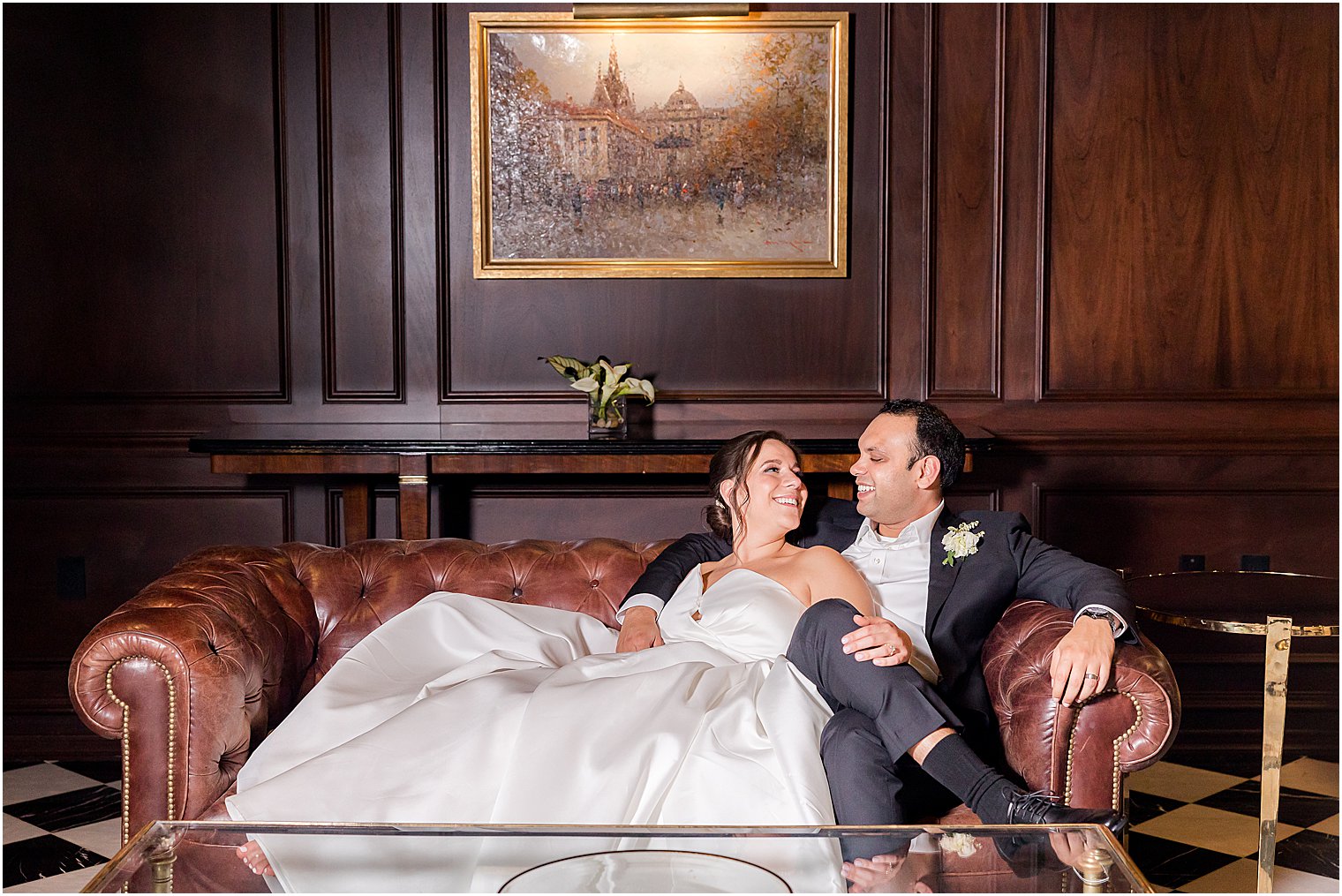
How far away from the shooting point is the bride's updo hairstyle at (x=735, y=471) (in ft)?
9.10

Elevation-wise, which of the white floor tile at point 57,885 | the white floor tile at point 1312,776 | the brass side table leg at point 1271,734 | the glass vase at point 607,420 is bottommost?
the white floor tile at point 1312,776

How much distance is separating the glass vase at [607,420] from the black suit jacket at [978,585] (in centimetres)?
104

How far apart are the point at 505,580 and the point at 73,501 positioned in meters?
2.05

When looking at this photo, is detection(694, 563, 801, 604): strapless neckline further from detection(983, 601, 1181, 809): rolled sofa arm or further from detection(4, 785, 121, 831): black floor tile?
detection(4, 785, 121, 831): black floor tile

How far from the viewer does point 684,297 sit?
158 inches

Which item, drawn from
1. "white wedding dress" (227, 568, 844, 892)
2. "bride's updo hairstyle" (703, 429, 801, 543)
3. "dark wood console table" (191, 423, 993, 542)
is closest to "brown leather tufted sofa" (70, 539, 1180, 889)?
"white wedding dress" (227, 568, 844, 892)

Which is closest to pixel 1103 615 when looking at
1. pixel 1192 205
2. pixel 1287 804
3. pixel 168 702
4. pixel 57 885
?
pixel 1287 804

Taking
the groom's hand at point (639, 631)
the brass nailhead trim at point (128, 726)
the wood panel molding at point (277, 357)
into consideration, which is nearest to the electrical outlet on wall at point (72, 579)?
the wood panel molding at point (277, 357)

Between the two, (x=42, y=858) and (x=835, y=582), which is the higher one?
(x=835, y=582)

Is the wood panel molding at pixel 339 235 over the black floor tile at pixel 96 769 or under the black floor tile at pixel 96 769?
over

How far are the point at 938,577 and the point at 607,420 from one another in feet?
5.10

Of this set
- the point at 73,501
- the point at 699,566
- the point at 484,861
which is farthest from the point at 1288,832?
the point at 73,501

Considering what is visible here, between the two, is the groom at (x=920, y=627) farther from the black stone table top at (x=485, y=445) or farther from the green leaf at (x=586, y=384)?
the green leaf at (x=586, y=384)

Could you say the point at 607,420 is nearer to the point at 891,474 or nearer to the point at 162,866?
the point at 891,474
